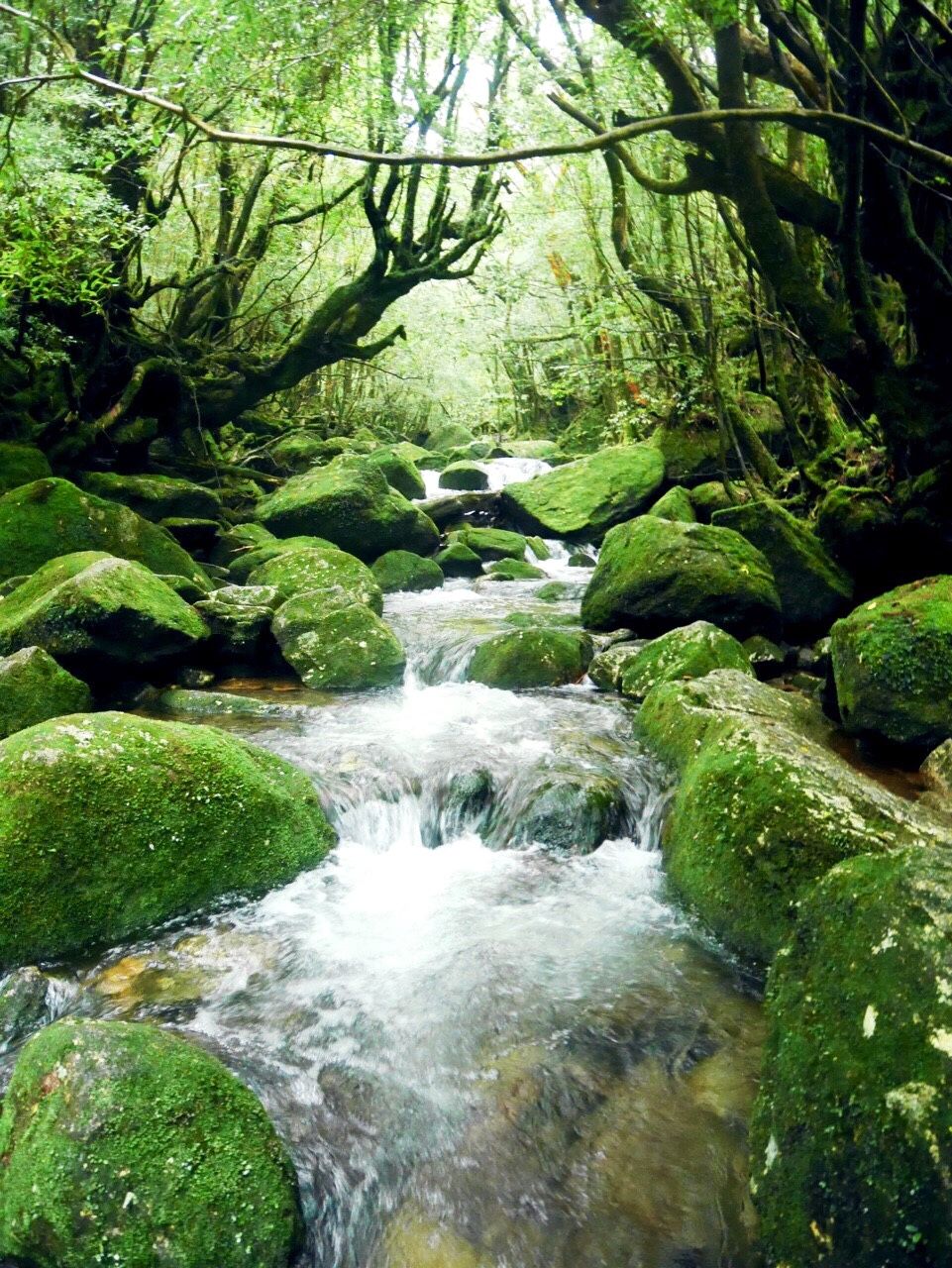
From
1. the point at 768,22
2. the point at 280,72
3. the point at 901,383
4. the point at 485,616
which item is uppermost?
the point at 280,72

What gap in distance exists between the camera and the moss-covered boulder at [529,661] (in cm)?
854

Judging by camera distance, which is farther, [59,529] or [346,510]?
[346,510]

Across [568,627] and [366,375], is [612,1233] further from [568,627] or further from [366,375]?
[366,375]

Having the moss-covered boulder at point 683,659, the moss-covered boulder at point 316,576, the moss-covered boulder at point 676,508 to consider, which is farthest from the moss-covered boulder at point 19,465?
the moss-covered boulder at point 676,508

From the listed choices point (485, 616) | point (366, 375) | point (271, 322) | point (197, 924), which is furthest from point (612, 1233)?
point (366, 375)

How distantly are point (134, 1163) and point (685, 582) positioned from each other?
24.8 ft

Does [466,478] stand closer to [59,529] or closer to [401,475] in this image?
[401,475]

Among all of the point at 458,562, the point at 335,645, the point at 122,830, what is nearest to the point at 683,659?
the point at 335,645

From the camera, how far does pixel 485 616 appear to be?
1114cm

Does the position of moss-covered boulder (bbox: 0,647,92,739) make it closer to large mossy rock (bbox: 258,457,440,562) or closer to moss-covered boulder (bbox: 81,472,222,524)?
moss-covered boulder (bbox: 81,472,222,524)

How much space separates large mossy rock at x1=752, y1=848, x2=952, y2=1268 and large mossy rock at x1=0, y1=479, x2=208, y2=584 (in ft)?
27.4

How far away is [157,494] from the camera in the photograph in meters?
12.4

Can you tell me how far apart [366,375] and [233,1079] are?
28.0 metres

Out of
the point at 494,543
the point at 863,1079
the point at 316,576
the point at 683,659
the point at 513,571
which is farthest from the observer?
the point at 494,543
